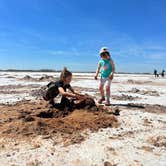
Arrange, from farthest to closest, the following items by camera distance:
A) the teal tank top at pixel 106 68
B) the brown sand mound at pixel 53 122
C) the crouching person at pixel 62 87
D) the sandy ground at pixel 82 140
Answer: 1. the teal tank top at pixel 106 68
2. the crouching person at pixel 62 87
3. the brown sand mound at pixel 53 122
4. the sandy ground at pixel 82 140

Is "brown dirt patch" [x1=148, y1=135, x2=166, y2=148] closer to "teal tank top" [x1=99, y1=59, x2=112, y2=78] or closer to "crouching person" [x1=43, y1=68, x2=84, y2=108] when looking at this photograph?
"crouching person" [x1=43, y1=68, x2=84, y2=108]


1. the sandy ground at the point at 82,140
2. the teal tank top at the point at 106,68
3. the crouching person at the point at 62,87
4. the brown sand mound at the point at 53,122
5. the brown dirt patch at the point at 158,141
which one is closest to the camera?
the sandy ground at the point at 82,140

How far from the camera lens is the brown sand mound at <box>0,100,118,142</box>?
4.59 m

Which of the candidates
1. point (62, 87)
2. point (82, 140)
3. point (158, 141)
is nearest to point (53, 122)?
point (82, 140)

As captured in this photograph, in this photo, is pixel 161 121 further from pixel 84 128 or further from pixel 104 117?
pixel 84 128

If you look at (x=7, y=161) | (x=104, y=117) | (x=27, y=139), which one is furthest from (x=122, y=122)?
(x=7, y=161)

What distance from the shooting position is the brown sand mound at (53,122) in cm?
459

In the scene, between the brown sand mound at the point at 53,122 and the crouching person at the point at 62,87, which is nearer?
the brown sand mound at the point at 53,122

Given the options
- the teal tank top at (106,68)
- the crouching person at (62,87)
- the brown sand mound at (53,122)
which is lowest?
the brown sand mound at (53,122)

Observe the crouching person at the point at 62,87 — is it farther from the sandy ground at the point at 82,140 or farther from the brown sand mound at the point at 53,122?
the sandy ground at the point at 82,140

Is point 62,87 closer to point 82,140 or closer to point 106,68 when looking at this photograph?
point 82,140

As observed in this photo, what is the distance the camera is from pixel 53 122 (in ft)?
16.6

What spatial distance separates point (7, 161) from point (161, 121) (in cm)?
383

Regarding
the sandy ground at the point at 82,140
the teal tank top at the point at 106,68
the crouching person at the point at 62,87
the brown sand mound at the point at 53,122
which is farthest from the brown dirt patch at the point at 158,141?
the teal tank top at the point at 106,68
